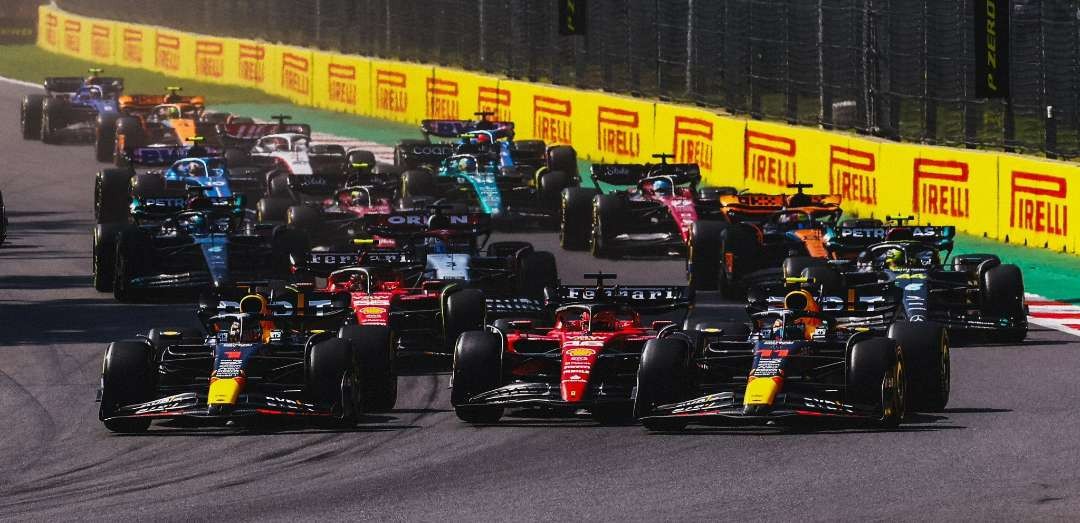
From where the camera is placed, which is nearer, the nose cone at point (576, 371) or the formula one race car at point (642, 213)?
the nose cone at point (576, 371)

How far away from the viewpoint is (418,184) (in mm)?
34875

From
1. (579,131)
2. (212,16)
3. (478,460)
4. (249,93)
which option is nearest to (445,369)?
(478,460)

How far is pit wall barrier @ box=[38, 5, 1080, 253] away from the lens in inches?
1195

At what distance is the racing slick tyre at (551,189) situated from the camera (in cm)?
3488

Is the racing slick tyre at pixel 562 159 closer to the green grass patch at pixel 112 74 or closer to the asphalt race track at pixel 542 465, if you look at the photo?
the asphalt race track at pixel 542 465

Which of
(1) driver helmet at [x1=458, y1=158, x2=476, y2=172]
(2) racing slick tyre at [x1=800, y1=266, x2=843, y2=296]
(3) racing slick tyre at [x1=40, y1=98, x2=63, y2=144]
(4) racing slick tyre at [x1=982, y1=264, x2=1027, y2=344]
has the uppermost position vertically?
(3) racing slick tyre at [x1=40, y1=98, x2=63, y2=144]

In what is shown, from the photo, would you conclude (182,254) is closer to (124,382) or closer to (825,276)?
(825,276)

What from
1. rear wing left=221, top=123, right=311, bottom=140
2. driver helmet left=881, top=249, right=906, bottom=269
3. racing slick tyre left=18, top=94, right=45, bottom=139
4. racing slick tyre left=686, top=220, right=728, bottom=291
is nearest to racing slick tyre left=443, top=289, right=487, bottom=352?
driver helmet left=881, top=249, right=906, bottom=269

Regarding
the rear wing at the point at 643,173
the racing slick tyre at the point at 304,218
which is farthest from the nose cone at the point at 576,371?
the rear wing at the point at 643,173

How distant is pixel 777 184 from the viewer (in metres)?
36.8

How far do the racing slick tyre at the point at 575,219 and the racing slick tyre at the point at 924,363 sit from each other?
13.7 m

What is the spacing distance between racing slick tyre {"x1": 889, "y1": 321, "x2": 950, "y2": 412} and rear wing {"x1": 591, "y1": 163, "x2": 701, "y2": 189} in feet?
43.4

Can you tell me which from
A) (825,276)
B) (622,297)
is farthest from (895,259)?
(622,297)

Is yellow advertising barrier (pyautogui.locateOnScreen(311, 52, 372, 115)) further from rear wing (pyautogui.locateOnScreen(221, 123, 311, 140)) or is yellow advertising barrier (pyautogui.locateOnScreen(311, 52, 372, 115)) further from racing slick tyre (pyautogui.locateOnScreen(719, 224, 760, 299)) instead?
racing slick tyre (pyautogui.locateOnScreen(719, 224, 760, 299))
